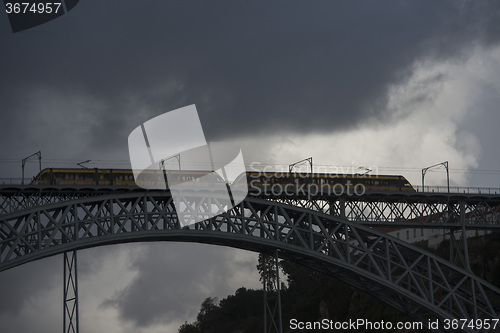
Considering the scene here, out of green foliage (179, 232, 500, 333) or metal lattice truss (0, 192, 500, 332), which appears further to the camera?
green foliage (179, 232, 500, 333)

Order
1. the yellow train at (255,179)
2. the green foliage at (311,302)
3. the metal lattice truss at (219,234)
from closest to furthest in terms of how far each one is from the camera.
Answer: the metal lattice truss at (219,234) < the yellow train at (255,179) < the green foliage at (311,302)

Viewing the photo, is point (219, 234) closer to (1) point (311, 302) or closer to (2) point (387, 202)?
(2) point (387, 202)

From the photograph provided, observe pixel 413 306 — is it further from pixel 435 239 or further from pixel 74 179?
pixel 435 239

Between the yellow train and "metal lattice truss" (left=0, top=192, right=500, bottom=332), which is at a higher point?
the yellow train

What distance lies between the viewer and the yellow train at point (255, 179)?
2469 inches

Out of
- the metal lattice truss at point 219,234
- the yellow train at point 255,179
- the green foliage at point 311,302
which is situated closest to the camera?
the metal lattice truss at point 219,234

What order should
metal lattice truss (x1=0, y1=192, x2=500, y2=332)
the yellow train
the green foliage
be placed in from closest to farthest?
metal lattice truss (x1=0, y1=192, x2=500, y2=332) < the yellow train < the green foliage

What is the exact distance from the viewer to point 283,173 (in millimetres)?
68000

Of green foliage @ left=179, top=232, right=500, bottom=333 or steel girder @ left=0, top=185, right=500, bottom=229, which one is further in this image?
green foliage @ left=179, top=232, right=500, bottom=333

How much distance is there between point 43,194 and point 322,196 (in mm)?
21682

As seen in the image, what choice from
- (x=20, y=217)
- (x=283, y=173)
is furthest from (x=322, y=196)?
(x=20, y=217)

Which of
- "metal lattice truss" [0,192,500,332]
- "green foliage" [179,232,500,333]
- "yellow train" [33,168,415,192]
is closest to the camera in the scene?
"metal lattice truss" [0,192,500,332]

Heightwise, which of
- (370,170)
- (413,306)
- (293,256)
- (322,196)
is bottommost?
(413,306)

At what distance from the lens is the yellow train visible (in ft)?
206
